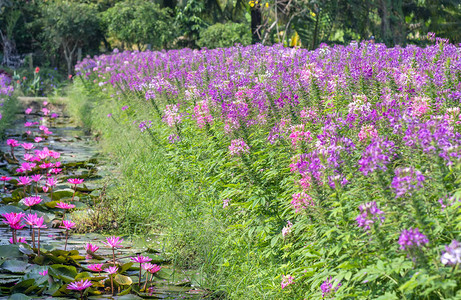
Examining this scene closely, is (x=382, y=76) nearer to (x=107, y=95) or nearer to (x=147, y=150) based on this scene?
(x=147, y=150)

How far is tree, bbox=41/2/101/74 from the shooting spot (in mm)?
22516

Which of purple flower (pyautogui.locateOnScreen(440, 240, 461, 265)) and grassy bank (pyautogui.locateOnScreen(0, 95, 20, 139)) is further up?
purple flower (pyautogui.locateOnScreen(440, 240, 461, 265))

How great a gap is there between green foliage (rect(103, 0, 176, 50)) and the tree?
40.3 inches

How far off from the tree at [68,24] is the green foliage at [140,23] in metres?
1.02

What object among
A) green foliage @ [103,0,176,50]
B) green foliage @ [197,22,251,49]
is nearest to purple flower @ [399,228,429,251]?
green foliage @ [197,22,251,49]

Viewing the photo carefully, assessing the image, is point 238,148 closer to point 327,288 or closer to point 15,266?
point 327,288

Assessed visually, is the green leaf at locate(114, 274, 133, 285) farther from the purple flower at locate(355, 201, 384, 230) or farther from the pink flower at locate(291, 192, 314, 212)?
the purple flower at locate(355, 201, 384, 230)

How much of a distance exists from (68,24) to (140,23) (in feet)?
10.8

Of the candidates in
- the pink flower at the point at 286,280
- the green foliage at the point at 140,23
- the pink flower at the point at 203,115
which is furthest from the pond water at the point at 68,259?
the green foliage at the point at 140,23

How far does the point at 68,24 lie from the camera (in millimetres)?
22500

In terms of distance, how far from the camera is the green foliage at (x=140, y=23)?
2177 cm

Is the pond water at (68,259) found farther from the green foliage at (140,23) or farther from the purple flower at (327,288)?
the green foliage at (140,23)

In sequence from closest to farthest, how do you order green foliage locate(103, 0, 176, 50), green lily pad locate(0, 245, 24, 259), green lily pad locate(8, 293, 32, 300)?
green lily pad locate(8, 293, 32, 300) < green lily pad locate(0, 245, 24, 259) < green foliage locate(103, 0, 176, 50)

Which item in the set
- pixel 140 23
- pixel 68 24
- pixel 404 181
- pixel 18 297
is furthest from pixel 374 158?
pixel 68 24
